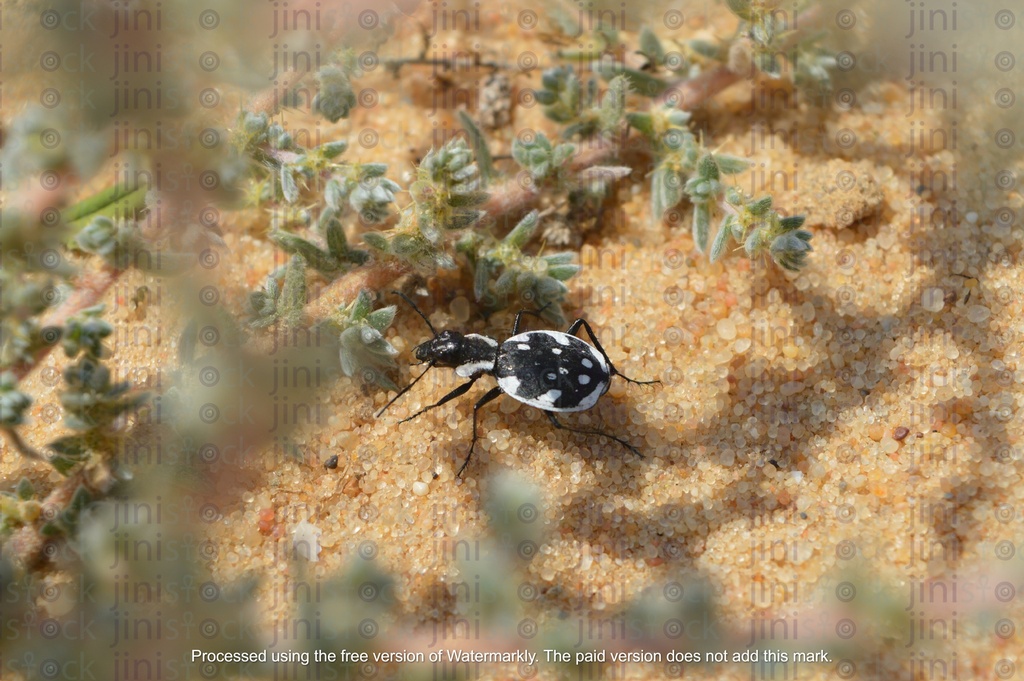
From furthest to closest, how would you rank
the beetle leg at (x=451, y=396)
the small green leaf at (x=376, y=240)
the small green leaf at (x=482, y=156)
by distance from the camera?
1. the small green leaf at (x=482, y=156)
2. the beetle leg at (x=451, y=396)
3. the small green leaf at (x=376, y=240)

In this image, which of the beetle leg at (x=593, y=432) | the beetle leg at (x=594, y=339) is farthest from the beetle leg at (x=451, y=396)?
the beetle leg at (x=594, y=339)

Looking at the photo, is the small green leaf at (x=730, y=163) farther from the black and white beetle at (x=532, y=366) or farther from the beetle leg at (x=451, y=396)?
the beetle leg at (x=451, y=396)

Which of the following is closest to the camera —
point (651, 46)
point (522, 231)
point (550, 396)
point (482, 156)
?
point (550, 396)

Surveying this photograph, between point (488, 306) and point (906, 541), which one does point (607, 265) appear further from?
point (906, 541)

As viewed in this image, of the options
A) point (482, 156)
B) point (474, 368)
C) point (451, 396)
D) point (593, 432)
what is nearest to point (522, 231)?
point (482, 156)

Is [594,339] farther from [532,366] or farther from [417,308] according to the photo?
[417,308]

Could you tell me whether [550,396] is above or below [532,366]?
below

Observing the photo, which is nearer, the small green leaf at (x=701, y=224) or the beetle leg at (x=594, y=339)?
the beetle leg at (x=594, y=339)

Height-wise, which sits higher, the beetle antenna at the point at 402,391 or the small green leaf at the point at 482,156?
the small green leaf at the point at 482,156

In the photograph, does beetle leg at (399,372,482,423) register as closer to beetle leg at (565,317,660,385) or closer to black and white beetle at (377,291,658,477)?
black and white beetle at (377,291,658,477)

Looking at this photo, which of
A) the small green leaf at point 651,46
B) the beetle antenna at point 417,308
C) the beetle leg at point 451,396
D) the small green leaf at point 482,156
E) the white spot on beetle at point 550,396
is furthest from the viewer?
the small green leaf at point 651,46

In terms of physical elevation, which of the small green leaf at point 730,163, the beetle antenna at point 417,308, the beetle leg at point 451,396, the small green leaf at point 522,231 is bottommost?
the beetle leg at point 451,396
